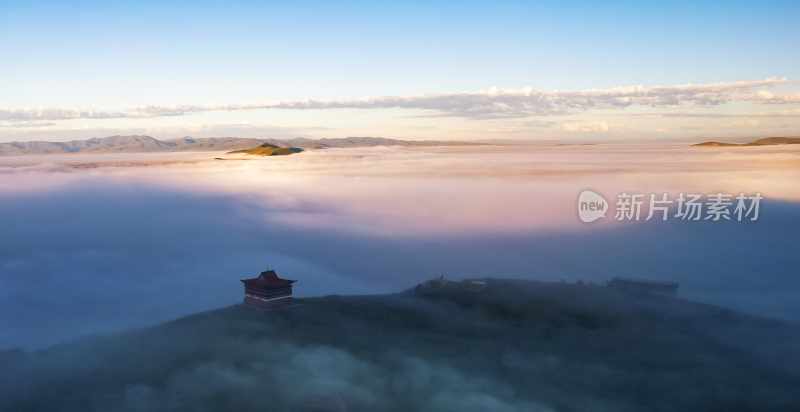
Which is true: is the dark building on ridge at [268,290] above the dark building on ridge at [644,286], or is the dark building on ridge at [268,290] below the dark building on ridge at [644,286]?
above

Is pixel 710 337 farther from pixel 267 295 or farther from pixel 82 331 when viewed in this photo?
pixel 82 331

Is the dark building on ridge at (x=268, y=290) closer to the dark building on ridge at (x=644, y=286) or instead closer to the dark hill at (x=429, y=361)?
the dark hill at (x=429, y=361)

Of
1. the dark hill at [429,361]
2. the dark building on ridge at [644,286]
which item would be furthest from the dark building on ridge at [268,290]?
the dark building on ridge at [644,286]

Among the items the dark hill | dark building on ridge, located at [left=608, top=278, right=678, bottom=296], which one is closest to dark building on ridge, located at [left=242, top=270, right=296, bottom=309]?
the dark hill

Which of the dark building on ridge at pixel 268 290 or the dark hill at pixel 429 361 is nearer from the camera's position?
the dark hill at pixel 429 361

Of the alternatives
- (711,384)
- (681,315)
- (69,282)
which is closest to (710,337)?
(681,315)

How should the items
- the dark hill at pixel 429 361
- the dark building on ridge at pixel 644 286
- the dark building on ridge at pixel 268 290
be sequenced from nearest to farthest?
the dark hill at pixel 429 361 < the dark building on ridge at pixel 268 290 < the dark building on ridge at pixel 644 286
